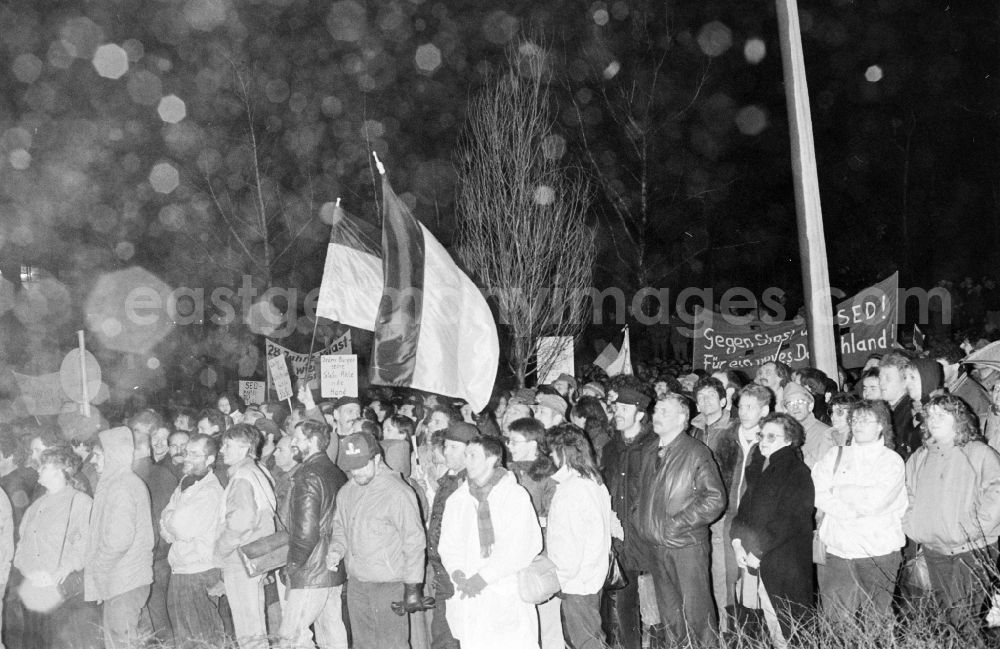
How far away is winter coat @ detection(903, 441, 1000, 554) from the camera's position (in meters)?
5.43

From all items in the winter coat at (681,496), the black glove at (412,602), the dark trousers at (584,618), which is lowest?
the dark trousers at (584,618)

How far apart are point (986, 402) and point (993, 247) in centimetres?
2203

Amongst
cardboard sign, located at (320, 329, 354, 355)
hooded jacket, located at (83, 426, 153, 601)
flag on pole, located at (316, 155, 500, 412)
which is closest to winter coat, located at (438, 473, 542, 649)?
flag on pole, located at (316, 155, 500, 412)

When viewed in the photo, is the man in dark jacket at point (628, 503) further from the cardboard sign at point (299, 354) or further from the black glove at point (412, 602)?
the cardboard sign at point (299, 354)

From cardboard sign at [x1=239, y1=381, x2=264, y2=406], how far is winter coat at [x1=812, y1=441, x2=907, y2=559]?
1057cm

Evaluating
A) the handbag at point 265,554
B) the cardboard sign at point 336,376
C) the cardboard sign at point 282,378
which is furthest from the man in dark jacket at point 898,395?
the cardboard sign at point 282,378

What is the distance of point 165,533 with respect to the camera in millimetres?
6926

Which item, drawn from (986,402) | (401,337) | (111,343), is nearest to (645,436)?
(401,337)

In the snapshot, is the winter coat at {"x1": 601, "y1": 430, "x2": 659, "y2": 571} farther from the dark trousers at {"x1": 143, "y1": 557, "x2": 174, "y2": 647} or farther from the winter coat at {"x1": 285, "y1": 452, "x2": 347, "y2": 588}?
the dark trousers at {"x1": 143, "y1": 557, "x2": 174, "y2": 647}

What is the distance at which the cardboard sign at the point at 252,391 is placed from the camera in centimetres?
1494

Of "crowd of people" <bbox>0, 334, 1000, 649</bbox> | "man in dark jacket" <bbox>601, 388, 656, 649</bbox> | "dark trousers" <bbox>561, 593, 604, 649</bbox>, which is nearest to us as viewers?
"crowd of people" <bbox>0, 334, 1000, 649</bbox>

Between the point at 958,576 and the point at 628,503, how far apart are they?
84.4 inches

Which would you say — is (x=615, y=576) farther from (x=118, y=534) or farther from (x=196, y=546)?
(x=118, y=534)

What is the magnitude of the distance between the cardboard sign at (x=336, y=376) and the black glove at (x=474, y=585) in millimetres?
6254
